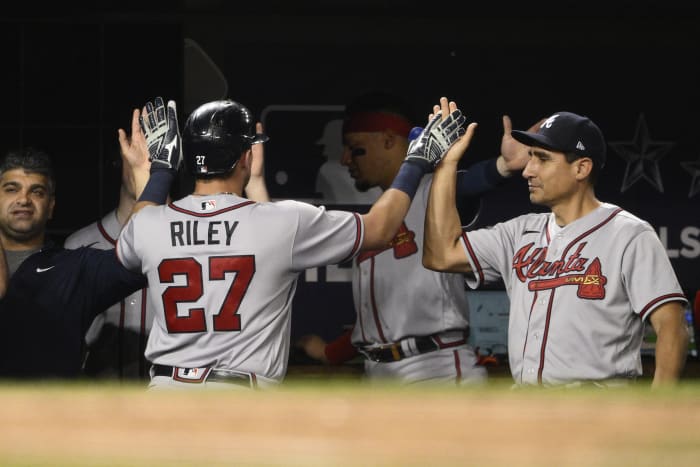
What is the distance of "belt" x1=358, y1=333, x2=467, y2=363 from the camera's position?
2.95 meters

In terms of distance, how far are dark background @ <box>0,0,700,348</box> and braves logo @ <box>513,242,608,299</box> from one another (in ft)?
8.44

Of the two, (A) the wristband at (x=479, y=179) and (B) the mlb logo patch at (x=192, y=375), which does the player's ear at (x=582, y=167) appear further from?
(B) the mlb logo patch at (x=192, y=375)

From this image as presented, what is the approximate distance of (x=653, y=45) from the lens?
495 centimetres

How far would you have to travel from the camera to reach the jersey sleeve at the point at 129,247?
215cm

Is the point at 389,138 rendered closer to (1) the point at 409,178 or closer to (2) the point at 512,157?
(2) the point at 512,157

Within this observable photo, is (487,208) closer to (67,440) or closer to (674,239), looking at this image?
(674,239)

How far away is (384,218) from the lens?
218cm

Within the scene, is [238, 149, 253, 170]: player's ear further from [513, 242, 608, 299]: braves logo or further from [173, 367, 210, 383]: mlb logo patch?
[513, 242, 608, 299]: braves logo

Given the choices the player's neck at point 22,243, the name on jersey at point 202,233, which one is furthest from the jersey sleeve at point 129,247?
the player's neck at point 22,243

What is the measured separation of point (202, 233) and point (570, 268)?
867 mm

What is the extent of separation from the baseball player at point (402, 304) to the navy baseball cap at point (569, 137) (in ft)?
1.62

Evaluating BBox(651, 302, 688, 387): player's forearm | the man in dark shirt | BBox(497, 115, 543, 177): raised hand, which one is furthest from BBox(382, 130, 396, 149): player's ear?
BBox(651, 302, 688, 387): player's forearm

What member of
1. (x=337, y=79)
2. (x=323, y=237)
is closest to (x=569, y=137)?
(x=323, y=237)

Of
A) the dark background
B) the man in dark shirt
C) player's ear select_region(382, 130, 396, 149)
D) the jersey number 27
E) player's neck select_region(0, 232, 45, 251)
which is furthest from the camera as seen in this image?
the dark background
